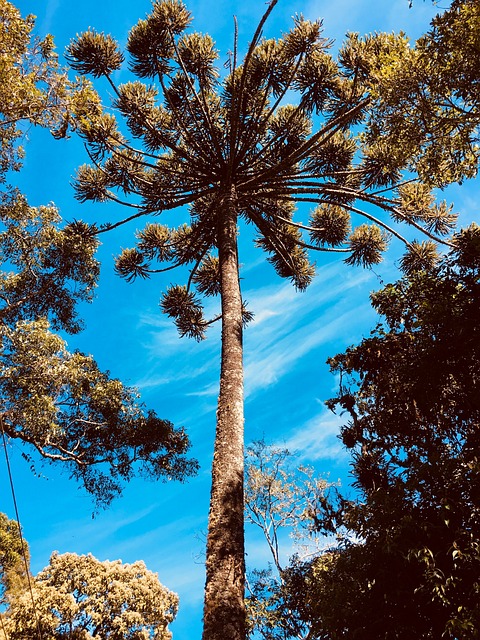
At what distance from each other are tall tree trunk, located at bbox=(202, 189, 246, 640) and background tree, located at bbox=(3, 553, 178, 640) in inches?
407

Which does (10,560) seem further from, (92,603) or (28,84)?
(28,84)

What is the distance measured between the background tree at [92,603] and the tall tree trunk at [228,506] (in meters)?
10.3

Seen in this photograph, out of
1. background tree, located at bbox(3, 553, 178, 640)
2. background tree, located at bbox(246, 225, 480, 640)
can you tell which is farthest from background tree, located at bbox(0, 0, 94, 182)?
background tree, located at bbox(3, 553, 178, 640)

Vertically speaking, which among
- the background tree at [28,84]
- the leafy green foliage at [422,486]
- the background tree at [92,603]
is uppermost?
the background tree at [28,84]

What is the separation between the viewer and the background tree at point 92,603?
13250mm

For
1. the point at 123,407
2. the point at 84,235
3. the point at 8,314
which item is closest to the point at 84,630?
the point at 123,407

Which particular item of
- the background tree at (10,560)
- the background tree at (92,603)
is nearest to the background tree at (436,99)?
the background tree at (92,603)

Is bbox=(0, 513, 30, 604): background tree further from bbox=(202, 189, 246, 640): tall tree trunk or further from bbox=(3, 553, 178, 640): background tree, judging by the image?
bbox=(202, 189, 246, 640): tall tree trunk

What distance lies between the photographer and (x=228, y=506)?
18.3ft

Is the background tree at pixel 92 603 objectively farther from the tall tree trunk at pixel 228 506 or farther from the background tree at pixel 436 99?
the background tree at pixel 436 99

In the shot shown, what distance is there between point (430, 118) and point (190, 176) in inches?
215

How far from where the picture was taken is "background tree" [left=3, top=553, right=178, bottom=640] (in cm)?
1325

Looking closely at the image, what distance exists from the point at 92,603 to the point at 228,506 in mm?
11169

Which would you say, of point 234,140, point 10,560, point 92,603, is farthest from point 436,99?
point 10,560
